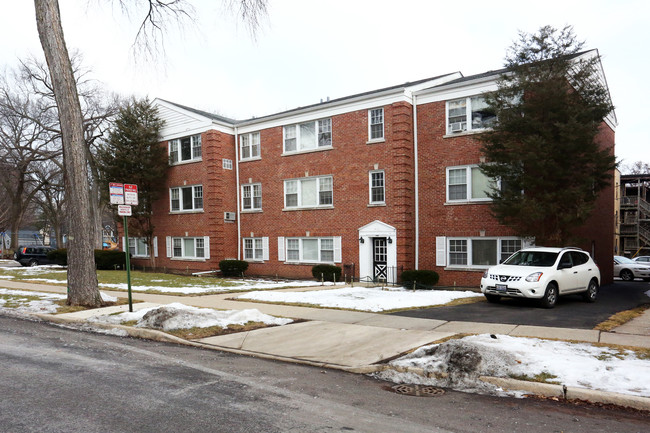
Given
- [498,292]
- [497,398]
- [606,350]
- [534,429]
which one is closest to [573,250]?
[498,292]

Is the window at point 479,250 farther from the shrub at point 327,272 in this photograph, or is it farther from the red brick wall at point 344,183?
the shrub at point 327,272

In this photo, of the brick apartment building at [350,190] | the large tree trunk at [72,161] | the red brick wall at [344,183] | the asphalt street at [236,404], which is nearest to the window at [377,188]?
the brick apartment building at [350,190]

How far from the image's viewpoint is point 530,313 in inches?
450

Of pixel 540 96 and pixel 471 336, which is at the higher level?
pixel 540 96

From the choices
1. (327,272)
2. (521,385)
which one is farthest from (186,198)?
(521,385)

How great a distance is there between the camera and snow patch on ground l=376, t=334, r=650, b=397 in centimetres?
575

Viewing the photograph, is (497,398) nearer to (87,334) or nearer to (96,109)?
(87,334)

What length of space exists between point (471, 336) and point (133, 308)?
28.6 feet

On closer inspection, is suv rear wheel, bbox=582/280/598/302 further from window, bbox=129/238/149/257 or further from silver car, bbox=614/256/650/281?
window, bbox=129/238/149/257

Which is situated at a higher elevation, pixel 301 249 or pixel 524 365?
pixel 301 249

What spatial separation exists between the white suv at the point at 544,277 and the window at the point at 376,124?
9684 millimetres

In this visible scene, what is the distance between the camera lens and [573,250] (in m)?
14.0

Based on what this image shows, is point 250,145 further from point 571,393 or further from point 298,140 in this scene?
point 571,393

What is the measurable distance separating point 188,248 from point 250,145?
7.63m
